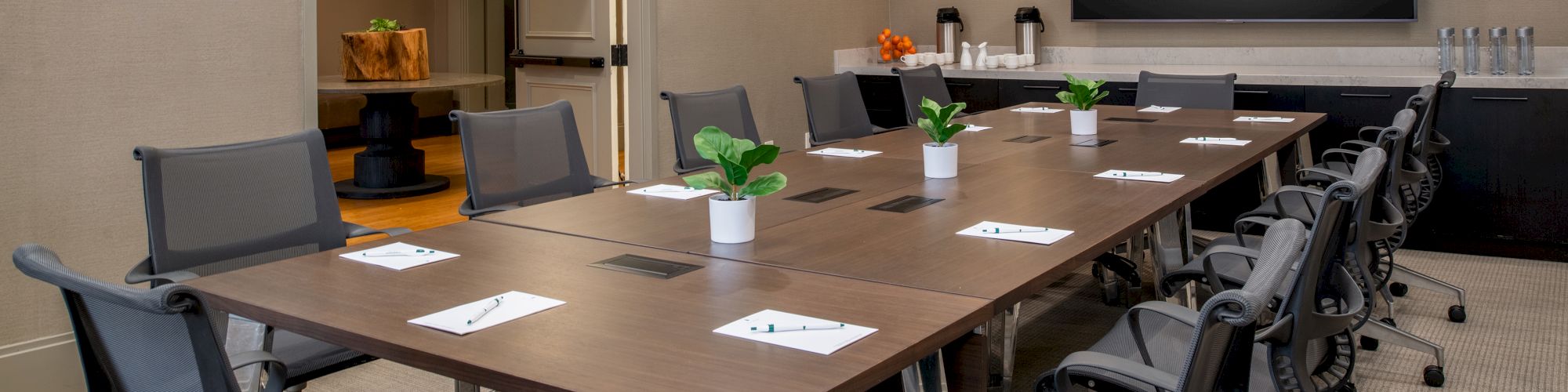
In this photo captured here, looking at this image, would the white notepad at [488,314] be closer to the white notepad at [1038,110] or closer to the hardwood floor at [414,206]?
the hardwood floor at [414,206]

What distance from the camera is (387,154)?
24.7ft

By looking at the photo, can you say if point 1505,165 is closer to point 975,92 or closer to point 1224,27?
point 1224,27

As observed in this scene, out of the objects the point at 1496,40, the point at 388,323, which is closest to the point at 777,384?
the point at 388,323

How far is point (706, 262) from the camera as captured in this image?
→ 244cm

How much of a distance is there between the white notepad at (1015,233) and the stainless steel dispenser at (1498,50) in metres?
4.00

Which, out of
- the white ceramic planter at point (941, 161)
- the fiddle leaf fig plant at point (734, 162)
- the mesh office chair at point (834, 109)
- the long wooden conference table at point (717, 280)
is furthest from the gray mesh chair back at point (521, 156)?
the mesh office chair at point (834, 109)

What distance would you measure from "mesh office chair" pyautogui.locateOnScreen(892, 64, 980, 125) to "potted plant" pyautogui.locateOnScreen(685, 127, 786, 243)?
3.44 meters

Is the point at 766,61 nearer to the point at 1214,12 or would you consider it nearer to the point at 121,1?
the point at 1214,12

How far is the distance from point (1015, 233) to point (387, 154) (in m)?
5.70

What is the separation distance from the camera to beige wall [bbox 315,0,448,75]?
416 inches

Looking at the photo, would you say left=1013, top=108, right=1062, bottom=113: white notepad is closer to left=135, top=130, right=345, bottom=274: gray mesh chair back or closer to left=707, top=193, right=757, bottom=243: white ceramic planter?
left=707, top=193, right=757, bottom=243: white ceramic planter

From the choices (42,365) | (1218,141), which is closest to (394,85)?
(42,365)

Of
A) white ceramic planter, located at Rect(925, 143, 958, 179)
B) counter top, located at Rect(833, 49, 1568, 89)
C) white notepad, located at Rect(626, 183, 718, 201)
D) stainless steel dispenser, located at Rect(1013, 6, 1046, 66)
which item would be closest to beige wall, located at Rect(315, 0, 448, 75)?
counter top, located at Rect(833, 49, 1568, 89)

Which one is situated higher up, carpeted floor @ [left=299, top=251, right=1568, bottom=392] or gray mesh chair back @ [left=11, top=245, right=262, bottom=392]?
gray mesh chair back @ [left=11, top=245, right=262, bottom=392]
